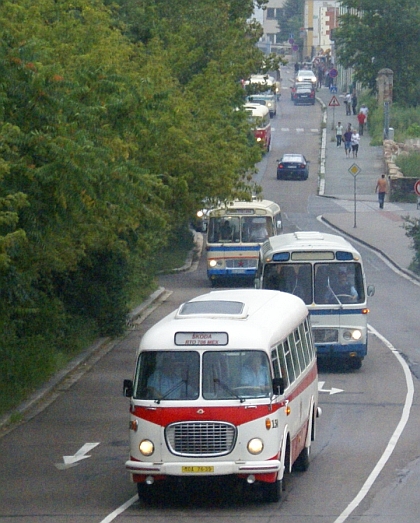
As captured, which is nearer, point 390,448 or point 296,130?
point 390,448

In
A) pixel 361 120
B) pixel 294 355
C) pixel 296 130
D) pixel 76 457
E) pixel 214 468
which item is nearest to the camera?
pixel 214 468

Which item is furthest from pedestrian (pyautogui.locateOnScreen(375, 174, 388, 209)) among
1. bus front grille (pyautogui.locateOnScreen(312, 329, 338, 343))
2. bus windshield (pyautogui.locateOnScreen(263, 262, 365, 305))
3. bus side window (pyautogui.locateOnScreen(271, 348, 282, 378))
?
bus side window (pyautogui.locateOnScreen(271, 348, 282, 378))

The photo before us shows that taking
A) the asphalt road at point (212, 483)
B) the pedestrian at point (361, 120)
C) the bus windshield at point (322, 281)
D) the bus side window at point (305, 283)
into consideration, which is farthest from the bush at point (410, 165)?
the bus side window at point (305, 283)

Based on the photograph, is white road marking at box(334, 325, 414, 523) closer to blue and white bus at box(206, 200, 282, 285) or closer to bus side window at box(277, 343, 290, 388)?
bus side window at box(277, 343, 290, 388)

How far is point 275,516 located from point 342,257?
10.1 meters

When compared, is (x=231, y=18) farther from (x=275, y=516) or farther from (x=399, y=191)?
(x=275, y=516)

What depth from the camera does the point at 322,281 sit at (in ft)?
71.4

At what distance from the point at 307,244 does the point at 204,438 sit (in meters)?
10.3

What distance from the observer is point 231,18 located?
168 ft

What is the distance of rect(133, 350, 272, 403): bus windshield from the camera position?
40.6 ft

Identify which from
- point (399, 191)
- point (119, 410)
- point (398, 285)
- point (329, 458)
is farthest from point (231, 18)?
point (329, 458)

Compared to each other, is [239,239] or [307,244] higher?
[307,244]

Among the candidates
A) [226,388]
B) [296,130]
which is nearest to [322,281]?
[226,388]

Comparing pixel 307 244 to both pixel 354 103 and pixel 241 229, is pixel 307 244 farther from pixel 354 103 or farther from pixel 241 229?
pixel 354 103
